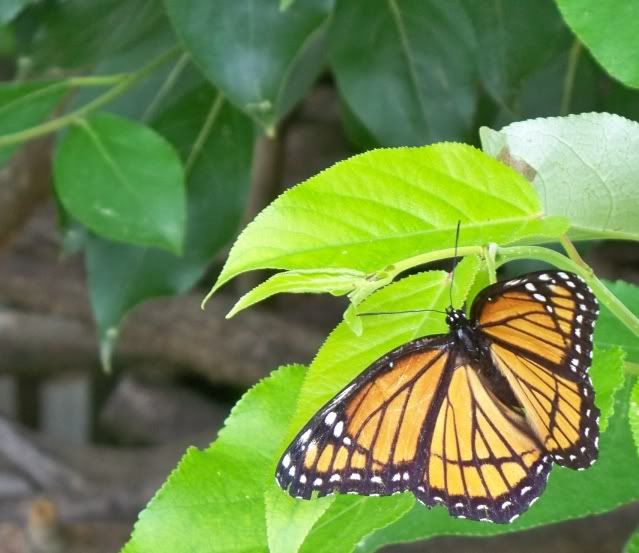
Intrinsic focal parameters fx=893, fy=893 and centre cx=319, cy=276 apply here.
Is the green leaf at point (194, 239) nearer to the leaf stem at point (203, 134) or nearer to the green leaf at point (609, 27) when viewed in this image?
the leaf stem at point (203, 134)

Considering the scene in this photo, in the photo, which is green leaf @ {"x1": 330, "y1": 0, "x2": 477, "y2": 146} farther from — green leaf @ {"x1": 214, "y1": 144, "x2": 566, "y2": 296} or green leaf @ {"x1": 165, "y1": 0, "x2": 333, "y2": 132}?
green leaf @ {"x1": 214, "y1": 144, "x2": 566, "y2": 296}

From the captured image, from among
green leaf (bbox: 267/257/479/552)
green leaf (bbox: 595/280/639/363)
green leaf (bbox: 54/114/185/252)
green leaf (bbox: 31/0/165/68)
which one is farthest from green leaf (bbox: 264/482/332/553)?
green leaf (bbox: 31/0/165/68)

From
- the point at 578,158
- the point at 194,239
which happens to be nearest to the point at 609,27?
the point at 578,158

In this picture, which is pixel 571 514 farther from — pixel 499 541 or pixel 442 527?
pixel 499 541

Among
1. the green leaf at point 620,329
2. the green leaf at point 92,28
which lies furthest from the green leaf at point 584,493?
the green leaf at point 92,28

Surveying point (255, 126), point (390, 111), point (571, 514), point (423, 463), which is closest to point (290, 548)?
point (423, 463)
